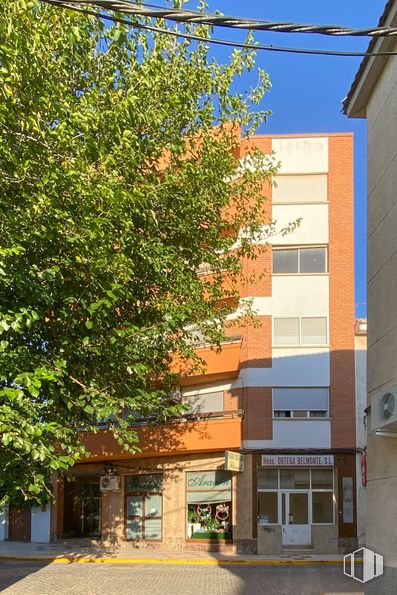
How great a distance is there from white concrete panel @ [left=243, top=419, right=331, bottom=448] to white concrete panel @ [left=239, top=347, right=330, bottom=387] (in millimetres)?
1396

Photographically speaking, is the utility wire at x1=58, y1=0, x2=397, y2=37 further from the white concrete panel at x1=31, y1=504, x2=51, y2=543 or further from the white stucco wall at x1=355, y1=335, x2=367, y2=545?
the white concrete panel at x1=31, y1=504, x2=51, y2=543

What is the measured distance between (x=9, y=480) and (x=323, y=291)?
16.7 m

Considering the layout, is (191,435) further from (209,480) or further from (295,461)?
(295,461)

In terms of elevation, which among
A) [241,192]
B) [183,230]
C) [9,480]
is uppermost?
[241,192]

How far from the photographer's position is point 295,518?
24.1 m

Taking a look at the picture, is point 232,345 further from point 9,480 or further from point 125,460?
point 9,480

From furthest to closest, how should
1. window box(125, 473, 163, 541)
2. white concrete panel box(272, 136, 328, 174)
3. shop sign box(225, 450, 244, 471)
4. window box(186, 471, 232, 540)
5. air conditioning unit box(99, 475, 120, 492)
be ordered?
air conditioning unit box(99, 475, 120, 492) → white concrete panel box(272, 136, 328, 174) → window box(125, 473, 163, 541) → window box(186, 471, 232, 540) → shop sign box(225, 450, 244, 471)

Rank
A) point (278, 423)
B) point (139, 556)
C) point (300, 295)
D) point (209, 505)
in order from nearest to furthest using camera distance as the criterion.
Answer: point (139, 556) → point (278, 423) → point (209, 505) → point (300, 295)

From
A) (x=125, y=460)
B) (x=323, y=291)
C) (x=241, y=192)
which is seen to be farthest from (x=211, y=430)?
(x=241, y=192)

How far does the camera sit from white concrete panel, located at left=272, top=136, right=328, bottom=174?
86.2 feet

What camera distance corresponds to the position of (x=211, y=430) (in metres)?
24.4

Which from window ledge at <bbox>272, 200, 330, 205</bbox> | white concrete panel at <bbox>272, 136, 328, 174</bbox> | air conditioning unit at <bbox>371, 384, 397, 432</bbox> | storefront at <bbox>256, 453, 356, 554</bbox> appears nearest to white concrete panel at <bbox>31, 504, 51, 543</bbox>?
storefront at <bbox>256, 453, 356, 554</bbox>

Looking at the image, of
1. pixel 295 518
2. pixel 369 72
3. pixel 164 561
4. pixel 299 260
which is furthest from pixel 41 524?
pixel 369 72

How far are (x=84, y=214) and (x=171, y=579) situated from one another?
10330 millimetres
